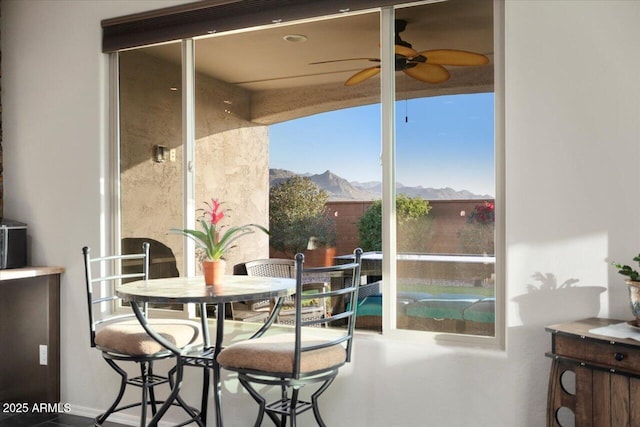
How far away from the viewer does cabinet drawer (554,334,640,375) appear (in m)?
1.96

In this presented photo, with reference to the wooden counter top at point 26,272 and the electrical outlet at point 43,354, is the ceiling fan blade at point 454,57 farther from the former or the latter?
the electrical outlet at point 43,354

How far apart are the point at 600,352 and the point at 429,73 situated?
146cm

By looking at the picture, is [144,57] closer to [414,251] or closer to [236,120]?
[236,120]

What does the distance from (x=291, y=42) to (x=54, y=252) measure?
2.01m

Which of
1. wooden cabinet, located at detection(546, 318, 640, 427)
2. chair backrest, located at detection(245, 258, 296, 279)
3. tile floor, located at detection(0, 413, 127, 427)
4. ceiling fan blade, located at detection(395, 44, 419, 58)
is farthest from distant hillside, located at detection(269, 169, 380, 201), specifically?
tile floor, located at detection(0, 413, 127, 427)

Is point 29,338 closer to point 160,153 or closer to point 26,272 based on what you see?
point 26,272

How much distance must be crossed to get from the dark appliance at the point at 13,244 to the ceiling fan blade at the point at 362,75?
2272mm

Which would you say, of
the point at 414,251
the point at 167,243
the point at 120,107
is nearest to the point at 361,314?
the point at 414,251

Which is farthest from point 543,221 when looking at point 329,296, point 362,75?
point 362,75

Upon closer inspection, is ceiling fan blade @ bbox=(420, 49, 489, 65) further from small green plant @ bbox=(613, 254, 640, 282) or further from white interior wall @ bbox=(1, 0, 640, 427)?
small green plant @ bbox=(613, 254, 640, 282)

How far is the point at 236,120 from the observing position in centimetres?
340

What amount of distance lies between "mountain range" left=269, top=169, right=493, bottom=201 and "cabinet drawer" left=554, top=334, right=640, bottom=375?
2.60 ft

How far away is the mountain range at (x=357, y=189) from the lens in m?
2.80


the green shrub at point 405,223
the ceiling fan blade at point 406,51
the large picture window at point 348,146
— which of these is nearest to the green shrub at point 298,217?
the large picture window at point 348,146
